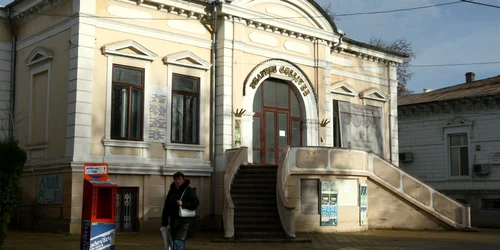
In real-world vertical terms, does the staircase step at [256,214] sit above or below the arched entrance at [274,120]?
below

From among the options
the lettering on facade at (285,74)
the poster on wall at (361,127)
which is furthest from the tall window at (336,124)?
the lettering on facade at (285,74)

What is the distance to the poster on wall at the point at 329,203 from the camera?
20281 mm

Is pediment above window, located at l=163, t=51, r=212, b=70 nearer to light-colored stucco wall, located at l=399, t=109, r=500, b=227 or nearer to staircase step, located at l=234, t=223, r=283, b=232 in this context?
staircase step, located at l=234, t=223, r=283, b=232

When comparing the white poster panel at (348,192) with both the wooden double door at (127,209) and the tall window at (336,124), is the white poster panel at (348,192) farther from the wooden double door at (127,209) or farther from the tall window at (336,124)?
the wooden double door at (127,209)

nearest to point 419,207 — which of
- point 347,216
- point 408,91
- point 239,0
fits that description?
point 347,216

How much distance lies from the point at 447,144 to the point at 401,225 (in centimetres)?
1087

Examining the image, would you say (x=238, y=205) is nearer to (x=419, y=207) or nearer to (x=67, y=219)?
Answer: (x=67, y=219)

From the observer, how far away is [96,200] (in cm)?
1145

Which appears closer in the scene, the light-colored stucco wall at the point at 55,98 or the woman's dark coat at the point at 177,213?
the woman's dark coat at the point at 177,213

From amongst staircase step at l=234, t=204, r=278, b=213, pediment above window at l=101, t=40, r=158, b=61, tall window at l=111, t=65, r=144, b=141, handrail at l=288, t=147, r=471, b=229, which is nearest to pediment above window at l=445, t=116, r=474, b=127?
handrail at l=288, t=147, r=471, b=229

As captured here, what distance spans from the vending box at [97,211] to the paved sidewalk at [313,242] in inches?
137

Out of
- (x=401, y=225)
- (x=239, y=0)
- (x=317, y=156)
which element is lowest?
(x=401, y=225)

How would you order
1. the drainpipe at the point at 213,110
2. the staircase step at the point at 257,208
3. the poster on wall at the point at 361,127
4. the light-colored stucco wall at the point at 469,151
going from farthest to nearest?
the light-colored stucco wall at the point at 469,151, the poster on wall at the point at 361,127, the drainpipe at the point at 213,110, the staircase step at the point at 257,208

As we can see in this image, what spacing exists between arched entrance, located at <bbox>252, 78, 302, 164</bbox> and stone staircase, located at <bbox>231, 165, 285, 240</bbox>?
2359 millimetres
